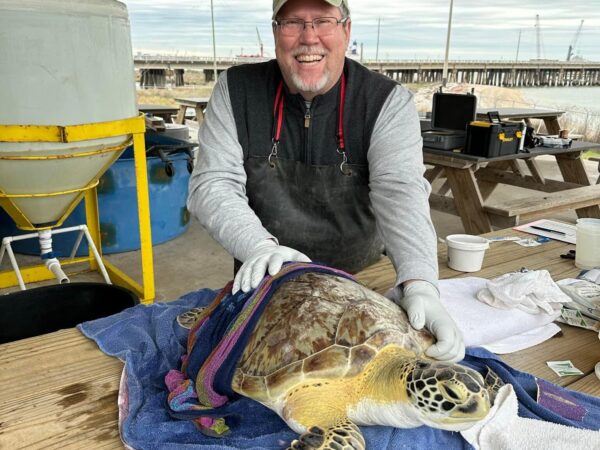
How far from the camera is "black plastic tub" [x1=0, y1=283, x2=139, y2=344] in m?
1.77

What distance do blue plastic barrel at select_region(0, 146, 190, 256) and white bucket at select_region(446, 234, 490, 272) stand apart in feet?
8.22

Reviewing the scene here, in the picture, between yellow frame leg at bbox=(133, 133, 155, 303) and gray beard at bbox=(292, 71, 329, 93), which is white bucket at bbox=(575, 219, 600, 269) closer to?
gray beard at bbox=(292, 71, 329, 93)

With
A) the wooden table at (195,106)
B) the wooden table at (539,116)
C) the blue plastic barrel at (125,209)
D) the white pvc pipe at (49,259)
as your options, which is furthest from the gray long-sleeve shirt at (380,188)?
the wooden table at (195,106)

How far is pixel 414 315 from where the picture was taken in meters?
1.12

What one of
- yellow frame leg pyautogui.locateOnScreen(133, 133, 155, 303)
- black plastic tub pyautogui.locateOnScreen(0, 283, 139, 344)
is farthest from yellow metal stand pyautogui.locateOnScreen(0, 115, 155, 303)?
black plastic tub pyautogui.locateOnScreen(0, 283, 139, 344)

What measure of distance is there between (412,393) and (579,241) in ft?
3.76

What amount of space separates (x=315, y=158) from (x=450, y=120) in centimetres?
290

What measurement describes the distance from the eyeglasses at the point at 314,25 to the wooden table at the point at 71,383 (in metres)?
1.02

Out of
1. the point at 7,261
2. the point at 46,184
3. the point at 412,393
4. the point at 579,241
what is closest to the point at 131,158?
the point at 7,261

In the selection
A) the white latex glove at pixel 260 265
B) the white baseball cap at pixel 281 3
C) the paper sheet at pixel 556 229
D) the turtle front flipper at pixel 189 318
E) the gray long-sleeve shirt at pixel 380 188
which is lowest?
the turtle front flipper at pixel 189 318

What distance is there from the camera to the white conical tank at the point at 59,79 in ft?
5.92

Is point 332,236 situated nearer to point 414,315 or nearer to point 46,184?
point 414,315

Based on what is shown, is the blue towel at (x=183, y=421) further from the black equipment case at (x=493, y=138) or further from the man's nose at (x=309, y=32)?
the black equipment case at (x=493, y=138)

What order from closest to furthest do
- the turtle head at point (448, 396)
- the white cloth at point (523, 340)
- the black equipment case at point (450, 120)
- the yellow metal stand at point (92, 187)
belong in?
the turtle head at point (448, 396), the white cloth at point (523, 340), the yellow metal stand at point (92, 187), the black equipment case at point (450, 120)
